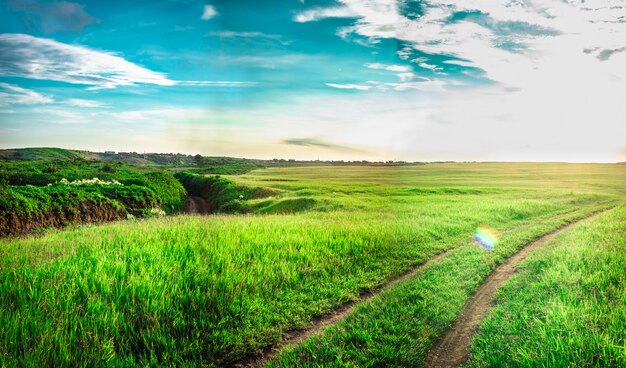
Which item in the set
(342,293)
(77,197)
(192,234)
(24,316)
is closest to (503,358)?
(342,293)

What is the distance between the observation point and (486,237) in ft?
49.9

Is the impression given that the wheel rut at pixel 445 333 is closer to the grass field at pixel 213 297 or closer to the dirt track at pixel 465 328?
the dirt track at pixel 465 328

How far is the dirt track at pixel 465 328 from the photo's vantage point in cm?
525

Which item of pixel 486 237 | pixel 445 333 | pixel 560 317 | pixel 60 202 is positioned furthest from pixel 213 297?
pixel 60 202

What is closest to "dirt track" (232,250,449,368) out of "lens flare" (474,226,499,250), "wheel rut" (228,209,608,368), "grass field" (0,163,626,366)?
"wheel rut" (228,209,608,368)

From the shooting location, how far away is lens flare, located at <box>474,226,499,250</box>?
13297 millimetres

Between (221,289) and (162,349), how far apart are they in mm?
1758

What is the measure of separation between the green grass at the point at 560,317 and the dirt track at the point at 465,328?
0.19m

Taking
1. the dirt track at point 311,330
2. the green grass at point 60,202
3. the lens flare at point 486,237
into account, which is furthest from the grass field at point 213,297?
the green grass at point 60,202

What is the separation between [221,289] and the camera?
22.6 feet

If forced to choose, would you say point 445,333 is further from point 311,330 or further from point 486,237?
point 486,237

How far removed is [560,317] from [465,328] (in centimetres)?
152

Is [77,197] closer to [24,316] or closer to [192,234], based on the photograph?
[192,234]

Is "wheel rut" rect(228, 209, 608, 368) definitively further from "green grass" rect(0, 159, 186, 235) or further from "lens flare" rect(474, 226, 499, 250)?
"green grass" rect(0, 159, 186, 235)
